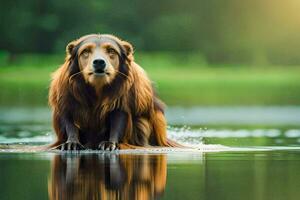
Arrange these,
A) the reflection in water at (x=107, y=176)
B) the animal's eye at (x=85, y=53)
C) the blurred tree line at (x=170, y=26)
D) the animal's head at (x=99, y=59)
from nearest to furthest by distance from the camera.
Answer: the reflection in water at (x=107, y=176), the animal's head at (x=99, y=59), the animal's eye at (x=85, y=53), the blurred tree line at (x=170, y=26)

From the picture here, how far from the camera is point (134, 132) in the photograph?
37.7 ft

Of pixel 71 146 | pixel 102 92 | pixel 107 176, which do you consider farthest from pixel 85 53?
pixel 107 176

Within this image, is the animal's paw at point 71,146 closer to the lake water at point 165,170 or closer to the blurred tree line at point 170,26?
the lake water at point 165,170

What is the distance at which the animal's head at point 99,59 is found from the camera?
11.1 meters

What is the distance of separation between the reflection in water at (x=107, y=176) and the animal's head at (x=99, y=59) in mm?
845

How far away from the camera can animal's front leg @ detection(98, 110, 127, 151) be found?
1103cm

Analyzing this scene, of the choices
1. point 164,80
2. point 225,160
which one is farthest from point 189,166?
point 164,80

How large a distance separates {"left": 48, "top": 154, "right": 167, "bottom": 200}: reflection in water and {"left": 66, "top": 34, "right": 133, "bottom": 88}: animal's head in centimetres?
84

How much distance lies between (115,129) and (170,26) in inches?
1451

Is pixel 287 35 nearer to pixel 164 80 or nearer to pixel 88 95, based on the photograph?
pixel 164 80

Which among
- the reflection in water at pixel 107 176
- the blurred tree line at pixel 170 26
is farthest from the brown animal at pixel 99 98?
the blurred tree line at pixel 170 26

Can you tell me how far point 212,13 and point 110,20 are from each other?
22.4 feet

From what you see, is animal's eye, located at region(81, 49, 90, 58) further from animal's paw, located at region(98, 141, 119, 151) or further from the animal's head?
animal's paw, located at region(98, 141, 119, 151)

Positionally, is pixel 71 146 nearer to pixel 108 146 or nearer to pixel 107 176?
pixel 108 146
